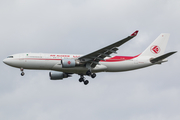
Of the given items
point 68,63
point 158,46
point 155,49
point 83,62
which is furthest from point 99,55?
point 158,46

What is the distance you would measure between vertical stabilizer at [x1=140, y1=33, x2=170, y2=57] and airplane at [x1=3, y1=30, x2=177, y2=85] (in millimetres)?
1237

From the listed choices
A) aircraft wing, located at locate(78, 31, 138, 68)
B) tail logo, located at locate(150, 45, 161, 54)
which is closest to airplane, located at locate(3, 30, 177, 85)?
aircraft wing, located at locate(78, 31, 138, 68)

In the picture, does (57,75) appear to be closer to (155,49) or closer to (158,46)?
(155,49)

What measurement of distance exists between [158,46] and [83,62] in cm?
1522

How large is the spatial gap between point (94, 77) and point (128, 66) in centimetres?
603

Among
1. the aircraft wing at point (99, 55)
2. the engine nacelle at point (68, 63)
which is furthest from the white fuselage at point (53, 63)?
the engine nacelle at point (68, 63)

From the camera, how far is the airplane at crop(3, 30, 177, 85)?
50.4m

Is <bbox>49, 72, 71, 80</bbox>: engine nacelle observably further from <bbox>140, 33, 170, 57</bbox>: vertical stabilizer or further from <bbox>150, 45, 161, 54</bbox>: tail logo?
<bbox>150, 45, 161, 54</bbox>: tail logo

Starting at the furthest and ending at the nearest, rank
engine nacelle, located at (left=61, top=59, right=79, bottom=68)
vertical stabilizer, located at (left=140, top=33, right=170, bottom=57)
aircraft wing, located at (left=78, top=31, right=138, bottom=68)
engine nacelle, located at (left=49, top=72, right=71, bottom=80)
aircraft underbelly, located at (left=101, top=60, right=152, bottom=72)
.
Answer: vertical stabilizer, located at (left=140, top=33, right=170, bottom=57) → engine nacelle, located at (left=49, top=72, right=71, bottom=80) → aircraft underbelly, located at (left=101, top=60, right=152, bottom=72) → engine nacelle, located at (left=61, top=59, right=79, bottom=68) → aircraft wing, located at (left=78, top=31, right=138, bottom=68)

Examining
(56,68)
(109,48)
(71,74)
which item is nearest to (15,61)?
(56,68)

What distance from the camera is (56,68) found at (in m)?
51.2

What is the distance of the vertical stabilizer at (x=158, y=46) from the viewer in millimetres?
58438

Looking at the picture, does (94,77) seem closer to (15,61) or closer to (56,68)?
(56,68)

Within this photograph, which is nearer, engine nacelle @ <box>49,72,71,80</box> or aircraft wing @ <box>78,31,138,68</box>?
aircraft wing @ <box>78,31,138,68</box>
